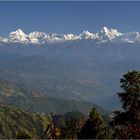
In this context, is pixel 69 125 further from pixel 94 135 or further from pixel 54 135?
pixel 54 135

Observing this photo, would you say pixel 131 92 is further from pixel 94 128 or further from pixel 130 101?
pixel 94 128

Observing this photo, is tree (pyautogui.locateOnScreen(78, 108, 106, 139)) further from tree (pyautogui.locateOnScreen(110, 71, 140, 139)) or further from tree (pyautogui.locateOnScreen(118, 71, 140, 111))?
tree (pyautogui.locateOnScreen(118, 71, 140, 111))

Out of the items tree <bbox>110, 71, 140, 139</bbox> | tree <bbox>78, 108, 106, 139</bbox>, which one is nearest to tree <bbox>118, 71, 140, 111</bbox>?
tree <bbox>110, 71, 140, 139</bbox>

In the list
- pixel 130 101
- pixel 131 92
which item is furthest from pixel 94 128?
pixel 131 92

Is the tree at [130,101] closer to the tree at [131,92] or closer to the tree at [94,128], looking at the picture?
the tree at [131,92]

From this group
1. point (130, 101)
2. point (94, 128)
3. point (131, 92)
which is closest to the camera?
point (130, 101)

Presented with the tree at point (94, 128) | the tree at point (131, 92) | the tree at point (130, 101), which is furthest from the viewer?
the tree at point (94, 128)

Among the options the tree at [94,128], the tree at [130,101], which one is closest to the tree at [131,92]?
the tree at [130,101]

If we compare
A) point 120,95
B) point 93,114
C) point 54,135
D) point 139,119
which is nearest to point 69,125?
point 93,114

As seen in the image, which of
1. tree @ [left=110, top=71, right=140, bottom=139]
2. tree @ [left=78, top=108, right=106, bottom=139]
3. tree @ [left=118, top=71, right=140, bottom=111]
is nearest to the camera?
tree @ [left=110, top=71, right=140, bottom=139]

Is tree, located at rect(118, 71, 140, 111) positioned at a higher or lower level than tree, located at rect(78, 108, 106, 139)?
higher

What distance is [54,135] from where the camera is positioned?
34375 mm

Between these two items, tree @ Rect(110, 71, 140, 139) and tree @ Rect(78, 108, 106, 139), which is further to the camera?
tree @ Rect(78, 108, 106, 139)

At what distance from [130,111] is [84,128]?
9.17 m
